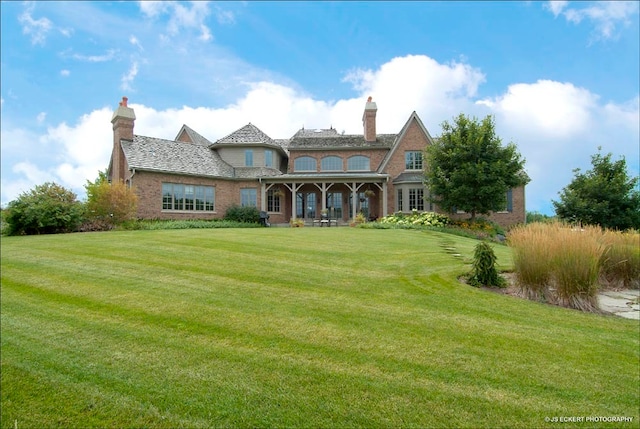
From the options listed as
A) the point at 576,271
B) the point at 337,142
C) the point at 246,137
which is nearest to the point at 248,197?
the point at 246,137

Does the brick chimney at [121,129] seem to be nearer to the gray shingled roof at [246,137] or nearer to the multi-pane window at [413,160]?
the gray shingled roof at [246,137]

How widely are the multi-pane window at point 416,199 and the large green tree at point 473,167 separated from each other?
10.9 ft

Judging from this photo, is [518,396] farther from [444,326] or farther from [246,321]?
[246,321]

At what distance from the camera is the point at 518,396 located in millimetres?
3277

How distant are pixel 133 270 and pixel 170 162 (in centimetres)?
1794

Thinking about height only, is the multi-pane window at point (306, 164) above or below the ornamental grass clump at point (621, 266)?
above

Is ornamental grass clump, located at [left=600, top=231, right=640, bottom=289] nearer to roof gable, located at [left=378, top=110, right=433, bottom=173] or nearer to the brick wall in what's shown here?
roof gable, located at [left=378, top=110, right=433, bottom=173]

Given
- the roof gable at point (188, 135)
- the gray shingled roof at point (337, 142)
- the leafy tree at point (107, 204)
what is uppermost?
the roof gable at point (188, 135)

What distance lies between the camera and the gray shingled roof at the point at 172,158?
2276 cm

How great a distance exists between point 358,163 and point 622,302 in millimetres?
22201

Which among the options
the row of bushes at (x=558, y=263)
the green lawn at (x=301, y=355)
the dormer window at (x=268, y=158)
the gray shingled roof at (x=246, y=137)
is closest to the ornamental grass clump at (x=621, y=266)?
the row of bushes at (x=558, y=263)

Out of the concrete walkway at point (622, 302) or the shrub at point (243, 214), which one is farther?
the shrub at point (243, 214)

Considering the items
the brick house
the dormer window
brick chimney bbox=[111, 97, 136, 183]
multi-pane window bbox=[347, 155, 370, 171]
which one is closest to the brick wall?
the brick house

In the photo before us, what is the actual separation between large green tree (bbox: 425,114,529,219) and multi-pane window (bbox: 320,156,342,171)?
7785mm
